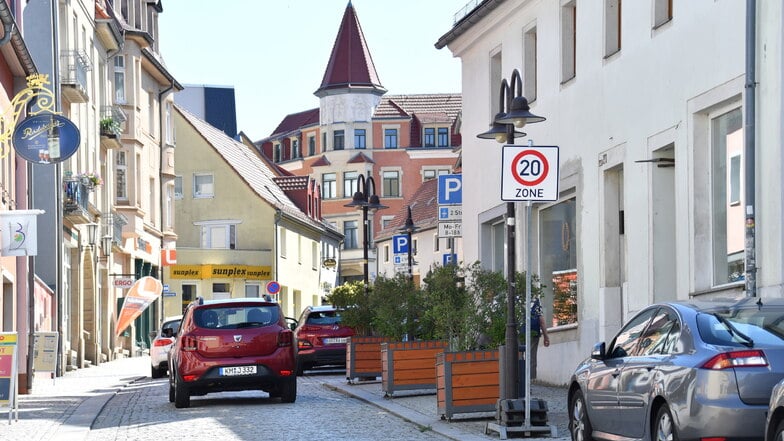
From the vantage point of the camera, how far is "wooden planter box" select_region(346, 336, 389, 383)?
28.9 meters

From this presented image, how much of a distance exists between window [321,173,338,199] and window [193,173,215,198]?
3750 cm

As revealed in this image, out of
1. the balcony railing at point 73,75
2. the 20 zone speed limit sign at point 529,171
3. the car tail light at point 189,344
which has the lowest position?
the car tail light at point 189,344

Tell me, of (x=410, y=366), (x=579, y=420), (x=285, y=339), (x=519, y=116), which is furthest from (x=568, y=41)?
(x=579, y=420)

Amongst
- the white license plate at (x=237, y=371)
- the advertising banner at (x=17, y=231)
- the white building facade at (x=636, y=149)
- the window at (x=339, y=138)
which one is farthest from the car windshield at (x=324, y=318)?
the window at (x=339, y=138)

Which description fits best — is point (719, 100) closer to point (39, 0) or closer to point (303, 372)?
point (303, 372)

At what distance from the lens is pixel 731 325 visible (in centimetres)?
1138

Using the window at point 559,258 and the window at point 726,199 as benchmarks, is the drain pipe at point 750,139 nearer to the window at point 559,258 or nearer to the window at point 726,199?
the window at point 726,199

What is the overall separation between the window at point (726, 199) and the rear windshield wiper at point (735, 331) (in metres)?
7.47

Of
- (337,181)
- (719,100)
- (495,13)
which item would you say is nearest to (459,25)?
(495,13)

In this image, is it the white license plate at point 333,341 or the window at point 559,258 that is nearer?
the window at point 559,258

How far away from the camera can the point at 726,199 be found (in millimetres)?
19609

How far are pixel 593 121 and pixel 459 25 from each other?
8.39m

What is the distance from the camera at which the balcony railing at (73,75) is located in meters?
41.5

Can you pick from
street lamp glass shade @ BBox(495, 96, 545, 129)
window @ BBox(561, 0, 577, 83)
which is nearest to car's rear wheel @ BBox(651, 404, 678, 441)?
street lamp glass shade @ BBox(495, 96, 545, 129)
